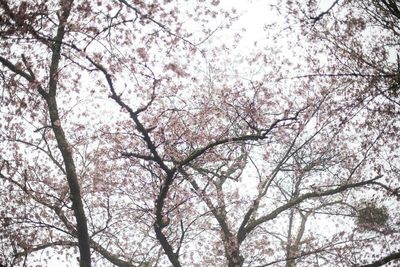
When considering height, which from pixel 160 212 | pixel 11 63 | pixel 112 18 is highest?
pixel 11 63

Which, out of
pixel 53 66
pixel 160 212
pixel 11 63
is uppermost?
pixel 53 66

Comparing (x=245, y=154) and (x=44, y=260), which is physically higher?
(x=245, y=154)

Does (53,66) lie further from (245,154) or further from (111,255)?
(245,154)

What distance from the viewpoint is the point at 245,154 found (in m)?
11.0

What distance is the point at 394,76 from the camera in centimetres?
566

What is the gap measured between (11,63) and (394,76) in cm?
602

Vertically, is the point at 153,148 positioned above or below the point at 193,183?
below

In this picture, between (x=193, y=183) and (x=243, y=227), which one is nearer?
(x=243, y=227)

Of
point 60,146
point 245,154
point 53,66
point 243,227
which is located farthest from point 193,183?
point 53,66

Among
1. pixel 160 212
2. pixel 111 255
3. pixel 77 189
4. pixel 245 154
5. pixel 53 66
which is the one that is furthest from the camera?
pixel 245 154

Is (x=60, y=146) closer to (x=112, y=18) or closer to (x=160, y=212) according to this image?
(x=160, y=212)

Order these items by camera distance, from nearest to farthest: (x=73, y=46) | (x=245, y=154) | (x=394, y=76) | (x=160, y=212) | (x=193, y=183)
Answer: (x=73, y=46) → (x=394, y=76) → (x=160, y=212) → (x=193, y=183) → (x=245, y=154)

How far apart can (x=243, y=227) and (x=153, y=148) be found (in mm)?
3884

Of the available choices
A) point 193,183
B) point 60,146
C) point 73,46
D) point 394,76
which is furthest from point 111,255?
point 394,76
